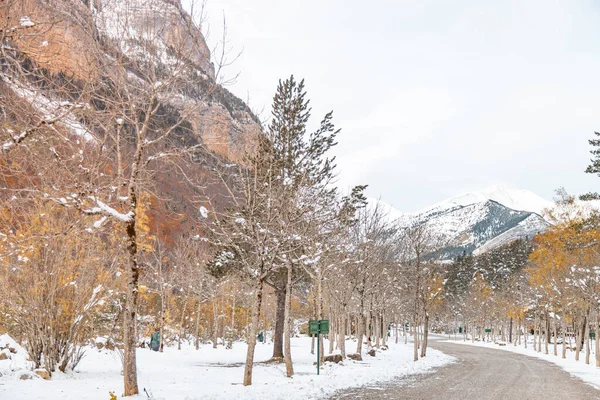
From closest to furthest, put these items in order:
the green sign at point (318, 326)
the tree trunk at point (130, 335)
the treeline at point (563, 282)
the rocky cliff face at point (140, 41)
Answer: the rocky cliff face at point (140, 41)
the tree trunk at point (130, 335)
the green sign at point (318, 326)
the treeline at point (563, 282)

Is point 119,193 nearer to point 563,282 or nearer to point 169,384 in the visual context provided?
point 169,384

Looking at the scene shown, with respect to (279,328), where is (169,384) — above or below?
above

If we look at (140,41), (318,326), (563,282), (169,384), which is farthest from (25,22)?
(563,282)

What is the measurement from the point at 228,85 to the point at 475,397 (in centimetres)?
1108

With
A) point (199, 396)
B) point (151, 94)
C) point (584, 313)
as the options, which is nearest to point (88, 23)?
point (151, 94)

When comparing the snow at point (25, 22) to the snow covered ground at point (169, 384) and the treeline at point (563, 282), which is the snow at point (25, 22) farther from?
the treeline at point (563, 282)

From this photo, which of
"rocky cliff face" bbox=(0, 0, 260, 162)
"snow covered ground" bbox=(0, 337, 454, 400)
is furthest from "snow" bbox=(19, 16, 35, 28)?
"snow covered ground" bbox=(0, 337, 454, 400)

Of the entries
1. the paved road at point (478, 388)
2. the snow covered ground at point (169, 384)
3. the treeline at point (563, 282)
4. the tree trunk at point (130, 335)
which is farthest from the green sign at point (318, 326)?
the treeline at point (563, 282)

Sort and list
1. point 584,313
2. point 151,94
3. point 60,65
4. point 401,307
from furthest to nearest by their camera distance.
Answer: point 401,307 → point 584,313 → point 151,94 → point 60,65

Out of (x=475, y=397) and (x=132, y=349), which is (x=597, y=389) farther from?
(x=132, y=349)

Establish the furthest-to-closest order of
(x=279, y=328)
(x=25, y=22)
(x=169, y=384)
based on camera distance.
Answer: (x=279, y=328) → (x=169, y=384) → (x=25, y=22)

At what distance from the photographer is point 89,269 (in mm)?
15445

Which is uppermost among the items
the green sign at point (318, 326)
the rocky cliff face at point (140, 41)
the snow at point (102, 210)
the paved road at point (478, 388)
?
the rocky cliff face at point (140, 41)

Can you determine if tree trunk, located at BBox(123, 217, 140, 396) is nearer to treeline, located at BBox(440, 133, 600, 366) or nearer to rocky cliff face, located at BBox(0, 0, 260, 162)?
rocky cliff face, located at BBox(0, 0, 260, 162)
